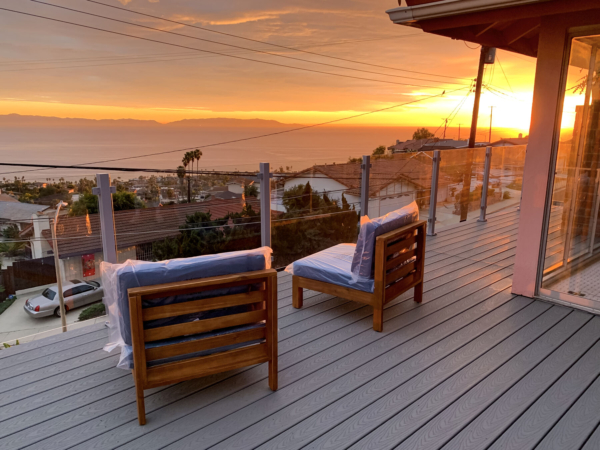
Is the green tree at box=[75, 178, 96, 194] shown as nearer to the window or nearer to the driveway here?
the driveway

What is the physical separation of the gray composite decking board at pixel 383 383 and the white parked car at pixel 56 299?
6.43ft

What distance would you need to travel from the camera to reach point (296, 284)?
335cm

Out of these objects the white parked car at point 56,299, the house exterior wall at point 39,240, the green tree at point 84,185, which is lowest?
the white parked car at point 56,299

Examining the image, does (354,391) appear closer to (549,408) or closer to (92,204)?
(549,408)

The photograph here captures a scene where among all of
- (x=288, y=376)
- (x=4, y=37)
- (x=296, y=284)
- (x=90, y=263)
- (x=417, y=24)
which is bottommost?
(x=288, y=376)

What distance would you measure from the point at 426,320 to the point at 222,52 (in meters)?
23.0

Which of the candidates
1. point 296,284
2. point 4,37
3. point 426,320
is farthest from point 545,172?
point 4,37

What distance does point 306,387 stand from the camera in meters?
2.31

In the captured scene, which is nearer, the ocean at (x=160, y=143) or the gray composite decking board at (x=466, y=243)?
the gray composite decking board at (x=466, y=243)

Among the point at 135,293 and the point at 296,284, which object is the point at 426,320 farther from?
the point at 135,293

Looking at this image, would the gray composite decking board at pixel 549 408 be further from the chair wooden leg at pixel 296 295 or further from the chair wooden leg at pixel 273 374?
the chair wooden leg at pixel 296 295

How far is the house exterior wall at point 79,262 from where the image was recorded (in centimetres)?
312

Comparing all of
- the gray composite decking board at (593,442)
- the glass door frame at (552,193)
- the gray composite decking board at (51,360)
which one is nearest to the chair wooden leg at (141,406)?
the gray composite decking board at (51,360)

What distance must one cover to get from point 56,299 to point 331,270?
2322 mm
